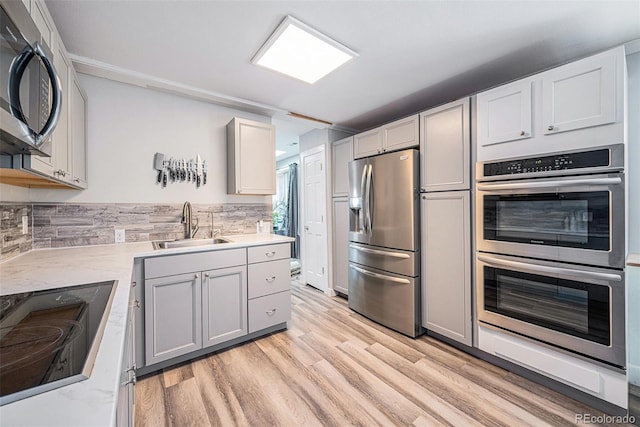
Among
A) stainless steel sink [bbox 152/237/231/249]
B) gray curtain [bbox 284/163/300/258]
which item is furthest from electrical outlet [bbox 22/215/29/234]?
gray curtain [bbox 284/163/300/258]

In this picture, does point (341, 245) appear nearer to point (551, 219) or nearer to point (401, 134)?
point (401, 134)

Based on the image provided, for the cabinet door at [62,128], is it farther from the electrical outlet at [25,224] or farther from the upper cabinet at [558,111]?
the upper cabinet at [558,111]

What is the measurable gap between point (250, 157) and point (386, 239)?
1.64m

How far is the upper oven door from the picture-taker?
1.49 metres

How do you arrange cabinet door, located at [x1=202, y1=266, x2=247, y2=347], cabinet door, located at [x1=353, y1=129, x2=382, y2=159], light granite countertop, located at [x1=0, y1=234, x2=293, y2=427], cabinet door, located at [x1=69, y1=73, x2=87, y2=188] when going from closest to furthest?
1. light granite countertop, located at [x1=0, y1=234, x2=293, y2=427]
2. cabinet door, located at [x1=69, y1=73, x2=87, y2=188]
3. cabinet door, located at [x1=202, y1=266, x2=247, y2=347]
4. cabinet door, located at [x1=353, y1=129, x2=382, y2=159]

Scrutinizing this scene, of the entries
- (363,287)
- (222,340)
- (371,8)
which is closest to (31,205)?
(222,340)

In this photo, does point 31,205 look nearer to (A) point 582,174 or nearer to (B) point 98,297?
(B) point 98,297

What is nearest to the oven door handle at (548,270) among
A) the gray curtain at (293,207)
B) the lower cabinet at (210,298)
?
the lower cabinet at (210,298)

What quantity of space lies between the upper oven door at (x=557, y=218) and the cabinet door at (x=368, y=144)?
118 cm

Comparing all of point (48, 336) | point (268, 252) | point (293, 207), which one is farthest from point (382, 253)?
point (293, 207)

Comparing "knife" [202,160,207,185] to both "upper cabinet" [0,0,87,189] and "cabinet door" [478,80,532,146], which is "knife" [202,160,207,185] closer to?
"upper cabinet" [0,0,87,189]

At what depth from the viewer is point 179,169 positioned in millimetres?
2547

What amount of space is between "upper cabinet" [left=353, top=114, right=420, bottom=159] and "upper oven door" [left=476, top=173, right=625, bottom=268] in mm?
837

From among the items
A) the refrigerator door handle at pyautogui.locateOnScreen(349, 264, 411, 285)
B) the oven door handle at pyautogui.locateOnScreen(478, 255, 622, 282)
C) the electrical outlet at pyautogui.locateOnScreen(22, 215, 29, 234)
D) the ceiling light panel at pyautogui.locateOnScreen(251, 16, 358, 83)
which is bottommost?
the refrigerator door handle at pyautogui.locateOnScreen(349, 264, 411, 285)
